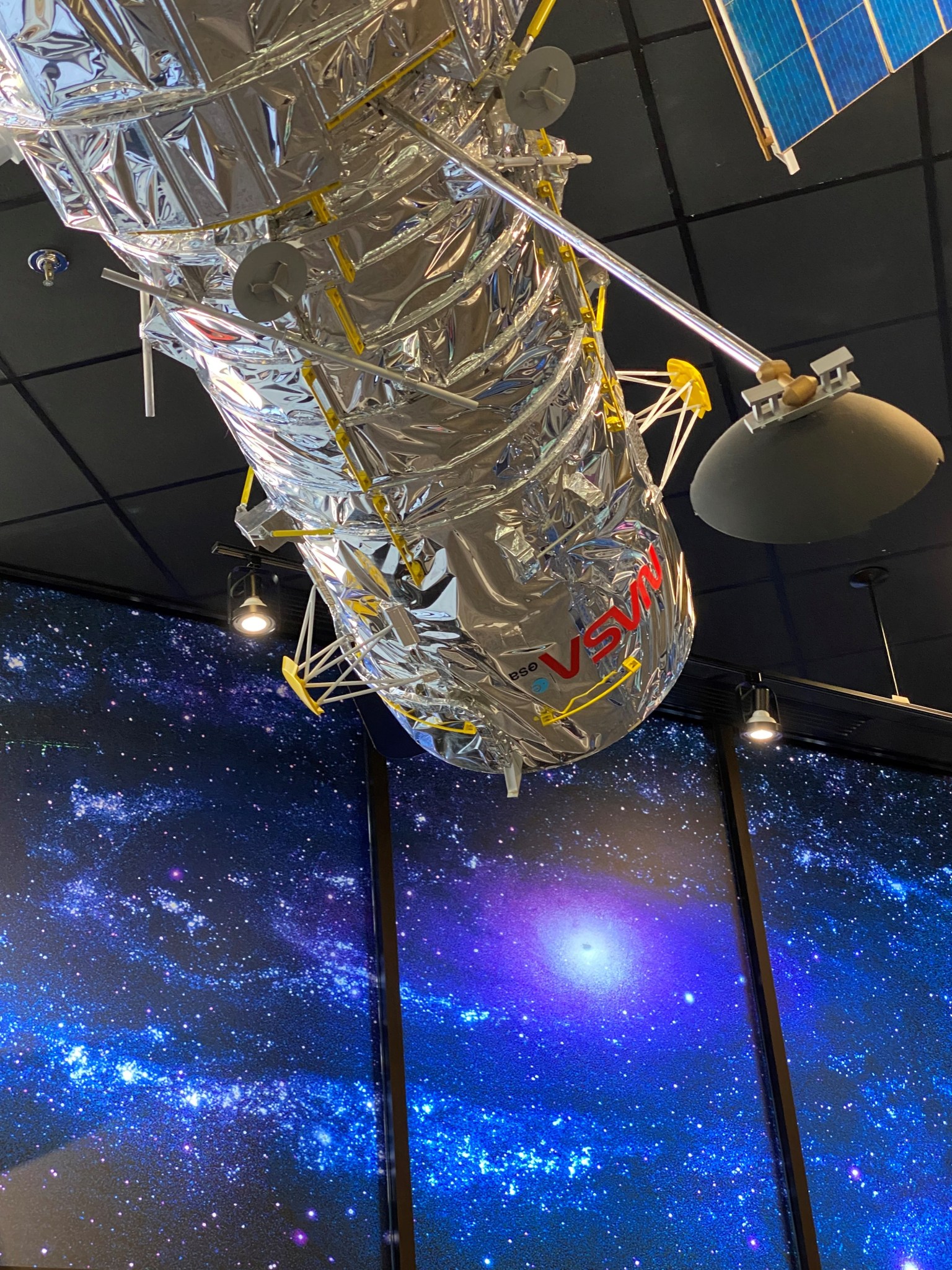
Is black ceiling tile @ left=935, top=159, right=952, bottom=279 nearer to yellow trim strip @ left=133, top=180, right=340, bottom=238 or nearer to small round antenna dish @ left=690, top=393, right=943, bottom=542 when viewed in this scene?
small round antenna dish @ left=690, top=393, right=943, bottom=542

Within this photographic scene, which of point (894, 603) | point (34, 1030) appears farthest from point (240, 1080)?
point (894, 603)

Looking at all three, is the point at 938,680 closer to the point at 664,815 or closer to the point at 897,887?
the point at 897,887

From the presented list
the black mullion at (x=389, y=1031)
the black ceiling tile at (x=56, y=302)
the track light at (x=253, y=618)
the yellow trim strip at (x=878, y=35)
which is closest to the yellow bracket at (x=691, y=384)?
the yellow trim strip at (x=878, y=35)

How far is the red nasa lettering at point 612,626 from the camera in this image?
2.23 meters

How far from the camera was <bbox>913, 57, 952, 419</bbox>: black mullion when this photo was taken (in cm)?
278

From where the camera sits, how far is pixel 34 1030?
3336 mm

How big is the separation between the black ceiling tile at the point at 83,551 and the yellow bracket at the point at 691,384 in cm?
195

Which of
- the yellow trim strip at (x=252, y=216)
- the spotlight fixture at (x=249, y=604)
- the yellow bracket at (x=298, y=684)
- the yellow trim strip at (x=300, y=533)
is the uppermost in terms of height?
the yellow trim strip at (x=252, y=216)

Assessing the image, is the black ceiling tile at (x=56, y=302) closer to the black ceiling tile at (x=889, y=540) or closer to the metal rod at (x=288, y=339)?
the metal rod at (x=288, y=339)

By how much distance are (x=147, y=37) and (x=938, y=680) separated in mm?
4342

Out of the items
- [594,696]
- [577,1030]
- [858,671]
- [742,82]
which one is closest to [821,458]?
[742,82]

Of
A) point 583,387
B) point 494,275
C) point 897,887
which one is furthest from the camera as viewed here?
point 897,887

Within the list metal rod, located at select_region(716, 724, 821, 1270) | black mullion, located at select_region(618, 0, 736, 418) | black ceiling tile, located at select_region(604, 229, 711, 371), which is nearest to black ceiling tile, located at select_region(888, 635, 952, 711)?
metal rod, located at select_region(716, 724, 821, 1270)

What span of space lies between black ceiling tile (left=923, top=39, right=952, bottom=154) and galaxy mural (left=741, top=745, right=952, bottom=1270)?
278cm
